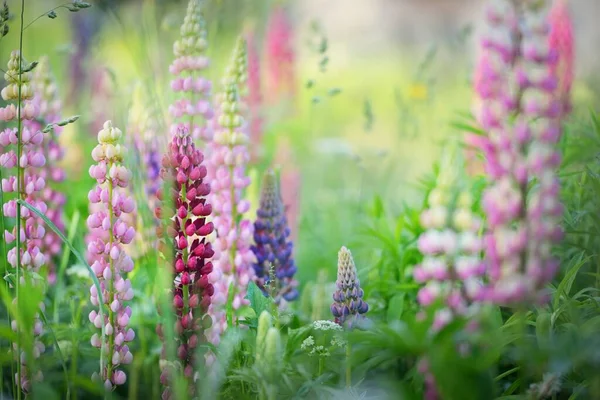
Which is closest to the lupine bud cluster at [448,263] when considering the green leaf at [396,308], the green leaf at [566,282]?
the green leaf at [566,282]

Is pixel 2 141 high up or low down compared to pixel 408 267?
up

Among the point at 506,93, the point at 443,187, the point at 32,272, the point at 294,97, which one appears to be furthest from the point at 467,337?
the point at 294,97

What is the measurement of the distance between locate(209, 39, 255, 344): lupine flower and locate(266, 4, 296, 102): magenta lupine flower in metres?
2.72

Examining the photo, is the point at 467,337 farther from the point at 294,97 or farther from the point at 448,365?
the point at 294,97

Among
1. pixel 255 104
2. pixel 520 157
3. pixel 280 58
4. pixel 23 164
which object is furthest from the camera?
pixel 280 58

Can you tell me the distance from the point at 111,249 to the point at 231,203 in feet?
1.92

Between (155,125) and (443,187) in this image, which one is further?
(155,125)

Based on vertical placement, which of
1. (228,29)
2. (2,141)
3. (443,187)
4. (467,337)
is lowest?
(467,337)

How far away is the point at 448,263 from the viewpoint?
1700 millimetres

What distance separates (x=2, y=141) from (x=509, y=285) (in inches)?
64.7

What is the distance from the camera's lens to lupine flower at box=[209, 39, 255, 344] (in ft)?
A: 8.51

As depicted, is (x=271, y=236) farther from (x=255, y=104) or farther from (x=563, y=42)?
(x=563, y=42)

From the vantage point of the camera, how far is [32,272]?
230cm

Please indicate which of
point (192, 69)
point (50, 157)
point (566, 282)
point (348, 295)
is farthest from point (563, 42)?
point (50, 157)
